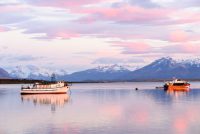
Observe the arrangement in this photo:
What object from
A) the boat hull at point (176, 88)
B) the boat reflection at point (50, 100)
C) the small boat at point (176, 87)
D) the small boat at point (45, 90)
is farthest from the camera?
the small boat at point (176, 87)

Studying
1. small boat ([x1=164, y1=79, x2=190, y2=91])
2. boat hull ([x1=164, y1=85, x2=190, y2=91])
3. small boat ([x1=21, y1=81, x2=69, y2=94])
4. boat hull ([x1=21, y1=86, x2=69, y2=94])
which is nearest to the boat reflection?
boat hull ([x1=21, y1=86, x2=69, y2=94])

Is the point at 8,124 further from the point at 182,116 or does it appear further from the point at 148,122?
the point at 182,116

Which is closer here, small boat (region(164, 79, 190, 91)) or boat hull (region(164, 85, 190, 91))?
boat hull (region(164, 85, 190, 91))

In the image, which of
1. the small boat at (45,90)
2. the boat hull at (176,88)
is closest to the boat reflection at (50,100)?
the small boat at (45,90)

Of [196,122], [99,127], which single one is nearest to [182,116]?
[196,122]

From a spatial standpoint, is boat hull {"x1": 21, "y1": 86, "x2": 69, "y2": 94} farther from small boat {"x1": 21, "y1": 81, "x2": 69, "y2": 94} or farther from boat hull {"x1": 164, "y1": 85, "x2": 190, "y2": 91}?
boat hull {"x1": 164, "y1": 85, "x2": 190, "y2": 91}

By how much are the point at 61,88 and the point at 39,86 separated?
7.19 meters

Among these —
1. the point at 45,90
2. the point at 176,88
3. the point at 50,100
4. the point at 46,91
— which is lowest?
the point at 50,100

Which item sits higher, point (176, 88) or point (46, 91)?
point (46, 91)

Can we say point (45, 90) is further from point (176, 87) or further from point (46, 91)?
point (176, 87)

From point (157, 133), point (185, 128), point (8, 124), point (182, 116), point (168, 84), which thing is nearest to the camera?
point (157, 133)

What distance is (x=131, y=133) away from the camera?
44.5 meters

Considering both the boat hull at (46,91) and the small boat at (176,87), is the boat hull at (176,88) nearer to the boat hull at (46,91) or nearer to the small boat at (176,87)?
the small boat at (176,87)

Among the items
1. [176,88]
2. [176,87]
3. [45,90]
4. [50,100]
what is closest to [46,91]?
[45,90]
